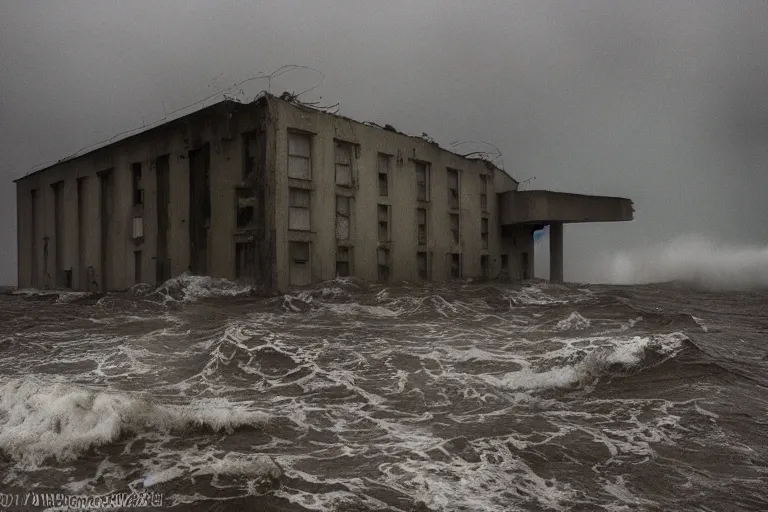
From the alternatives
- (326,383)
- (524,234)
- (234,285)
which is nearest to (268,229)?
(234,285)

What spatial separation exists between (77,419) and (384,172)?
20.3 meters

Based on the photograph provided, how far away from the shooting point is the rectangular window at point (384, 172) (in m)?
25.4

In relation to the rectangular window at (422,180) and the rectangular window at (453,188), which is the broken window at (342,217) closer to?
the rectangular window at (422,180)

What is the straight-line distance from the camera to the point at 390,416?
735cm

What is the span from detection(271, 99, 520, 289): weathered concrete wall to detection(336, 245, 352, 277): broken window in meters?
0.27

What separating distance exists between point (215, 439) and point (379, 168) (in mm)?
20085

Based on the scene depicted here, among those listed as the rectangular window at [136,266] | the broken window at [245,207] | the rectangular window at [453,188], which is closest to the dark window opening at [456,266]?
the rectangular window at [453,188]

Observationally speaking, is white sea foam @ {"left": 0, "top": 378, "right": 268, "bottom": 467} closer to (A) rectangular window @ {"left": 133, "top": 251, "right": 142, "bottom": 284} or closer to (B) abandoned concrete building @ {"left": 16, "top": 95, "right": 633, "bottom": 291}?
(B) abandoned concrete building @ {"left": 16, "top": 95, "right": 633, "bottom": 291}

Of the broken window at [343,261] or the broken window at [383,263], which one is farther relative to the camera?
the broken window at [383,263]

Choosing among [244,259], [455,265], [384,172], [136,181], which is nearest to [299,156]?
[244,259]

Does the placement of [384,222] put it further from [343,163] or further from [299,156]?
[299,156]

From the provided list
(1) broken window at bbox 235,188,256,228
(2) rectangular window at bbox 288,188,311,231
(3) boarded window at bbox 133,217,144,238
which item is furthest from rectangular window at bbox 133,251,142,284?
(2) rectangular window at bbox 288,188,311,231

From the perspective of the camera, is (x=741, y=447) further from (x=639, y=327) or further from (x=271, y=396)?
(x=639, y=327)

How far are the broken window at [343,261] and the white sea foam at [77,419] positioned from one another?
622 inches
